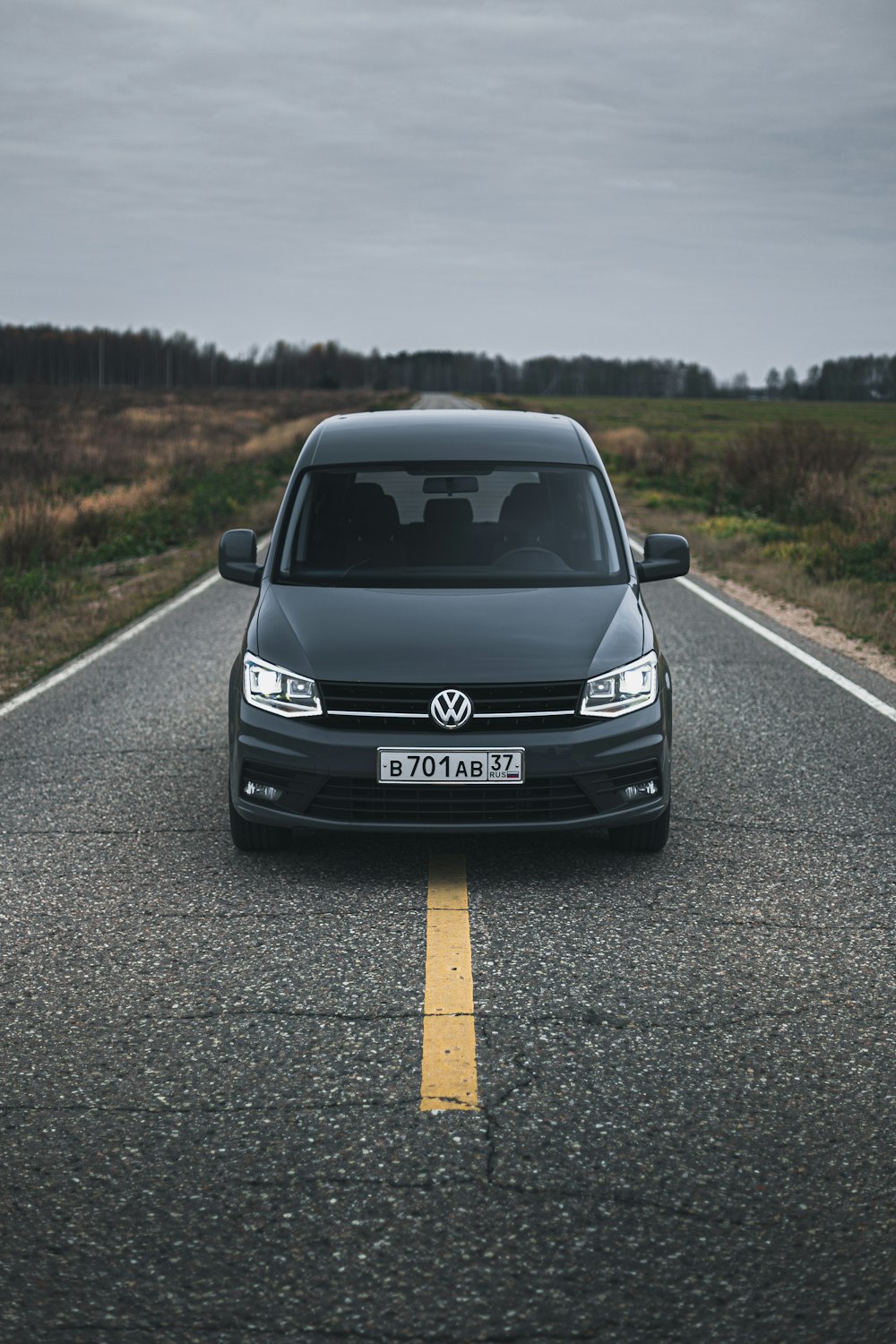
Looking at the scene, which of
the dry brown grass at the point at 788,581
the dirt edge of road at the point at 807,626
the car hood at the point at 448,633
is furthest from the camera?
the dry brown grass at the point at 788,581

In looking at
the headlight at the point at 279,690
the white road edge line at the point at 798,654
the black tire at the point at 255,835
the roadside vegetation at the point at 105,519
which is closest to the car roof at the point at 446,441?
the headlight at the point at 279,690

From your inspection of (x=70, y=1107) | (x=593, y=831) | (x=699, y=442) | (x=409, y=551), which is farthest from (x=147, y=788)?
(x=699, y=442)

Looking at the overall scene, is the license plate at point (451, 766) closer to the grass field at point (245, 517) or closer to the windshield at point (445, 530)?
the windshield at point (445, 530)

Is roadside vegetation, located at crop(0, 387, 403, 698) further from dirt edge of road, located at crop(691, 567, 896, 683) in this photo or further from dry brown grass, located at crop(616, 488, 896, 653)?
dry brown grass, located at crop(616, 488, 896, 653)

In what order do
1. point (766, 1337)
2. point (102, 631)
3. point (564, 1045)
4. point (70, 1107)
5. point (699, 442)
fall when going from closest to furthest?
point (766, 1337), point (70, 1107), point (564, 1045), point (102, 631), point (699, 442)

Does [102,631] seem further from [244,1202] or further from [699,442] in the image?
[699,442]

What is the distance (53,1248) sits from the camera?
2818 mm

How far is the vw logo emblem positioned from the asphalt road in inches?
25.9

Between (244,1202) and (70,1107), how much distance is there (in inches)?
27.2

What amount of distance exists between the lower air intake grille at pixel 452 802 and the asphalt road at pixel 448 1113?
0.94ft

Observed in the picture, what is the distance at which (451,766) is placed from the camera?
5.04 m

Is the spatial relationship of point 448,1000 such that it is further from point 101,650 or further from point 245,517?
point 245,517

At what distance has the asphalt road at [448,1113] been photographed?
267 cm

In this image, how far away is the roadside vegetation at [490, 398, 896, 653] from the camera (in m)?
14.1
